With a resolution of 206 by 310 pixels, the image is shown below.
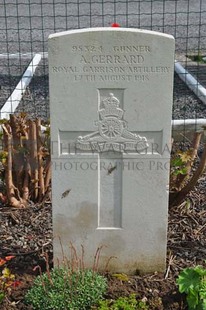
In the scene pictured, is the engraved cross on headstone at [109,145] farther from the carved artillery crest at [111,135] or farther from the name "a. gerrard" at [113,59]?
the name "a. gerrard" at [113,59]

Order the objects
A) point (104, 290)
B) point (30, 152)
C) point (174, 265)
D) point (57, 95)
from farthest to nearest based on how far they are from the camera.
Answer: point (30, 152)
point (174, 265)
point (104, 290)
point (57, 95)

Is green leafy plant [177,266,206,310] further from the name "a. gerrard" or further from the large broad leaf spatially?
the name "a. gerrard"

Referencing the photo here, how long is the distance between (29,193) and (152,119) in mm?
1653

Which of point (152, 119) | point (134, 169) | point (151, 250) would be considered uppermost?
point (152, 119)

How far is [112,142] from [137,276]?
0.89 meters

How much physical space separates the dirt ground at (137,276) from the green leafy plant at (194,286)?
6.8 inches

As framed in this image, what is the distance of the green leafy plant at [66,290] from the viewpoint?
331cm

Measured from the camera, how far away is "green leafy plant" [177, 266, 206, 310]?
10.8 feet

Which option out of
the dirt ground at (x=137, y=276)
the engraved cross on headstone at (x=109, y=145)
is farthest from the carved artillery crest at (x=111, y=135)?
the dirt ground at (x=137, y=276)

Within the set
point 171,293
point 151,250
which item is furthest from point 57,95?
point 171,293

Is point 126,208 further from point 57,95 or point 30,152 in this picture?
point 30,152

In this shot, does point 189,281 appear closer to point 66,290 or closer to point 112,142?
point 66,290

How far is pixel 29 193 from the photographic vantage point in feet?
15.3

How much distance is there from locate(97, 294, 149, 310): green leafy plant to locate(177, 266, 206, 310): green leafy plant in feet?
0.82
